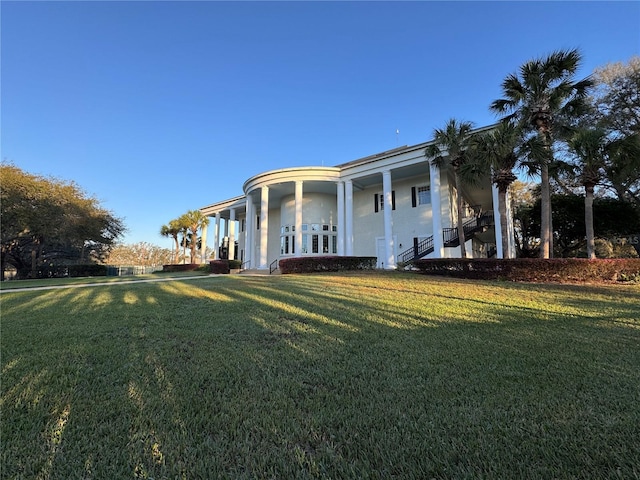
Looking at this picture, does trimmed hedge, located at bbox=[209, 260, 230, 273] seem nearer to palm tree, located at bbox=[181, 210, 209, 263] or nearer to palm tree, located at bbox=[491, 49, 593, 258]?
palm tree, located at bbox=[181, 210, 209, 263]

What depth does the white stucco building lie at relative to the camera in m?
20.4

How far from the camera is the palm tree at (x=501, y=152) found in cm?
1305

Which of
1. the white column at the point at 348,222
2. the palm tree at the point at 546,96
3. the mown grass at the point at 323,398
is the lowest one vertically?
the mown grass at the point at 323,398

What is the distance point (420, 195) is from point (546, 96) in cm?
975

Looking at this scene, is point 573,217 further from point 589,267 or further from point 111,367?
point 111,367

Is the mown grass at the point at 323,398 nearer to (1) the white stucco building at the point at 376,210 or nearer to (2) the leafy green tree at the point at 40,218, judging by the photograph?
(1) the white stucco building at the point at 376,210

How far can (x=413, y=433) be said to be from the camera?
2.24 meters

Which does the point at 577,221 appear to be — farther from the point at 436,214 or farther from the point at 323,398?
the point at 323,398

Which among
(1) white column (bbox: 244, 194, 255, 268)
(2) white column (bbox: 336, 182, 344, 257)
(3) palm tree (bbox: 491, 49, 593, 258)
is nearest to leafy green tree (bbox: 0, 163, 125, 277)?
(1) white column (bbox: 244, 194, 255, 268)

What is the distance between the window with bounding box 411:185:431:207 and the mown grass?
16.7 m

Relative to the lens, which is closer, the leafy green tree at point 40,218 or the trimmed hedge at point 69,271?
the leafy green tree at point 40,218

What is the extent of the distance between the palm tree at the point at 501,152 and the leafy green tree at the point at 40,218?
30575 millimetres

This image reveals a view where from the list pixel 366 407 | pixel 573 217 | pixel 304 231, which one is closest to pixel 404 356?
pixel 366 407

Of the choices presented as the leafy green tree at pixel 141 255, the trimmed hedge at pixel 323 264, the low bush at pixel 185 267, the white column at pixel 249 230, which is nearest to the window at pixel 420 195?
the trimmed hedge at pixel 323 264
